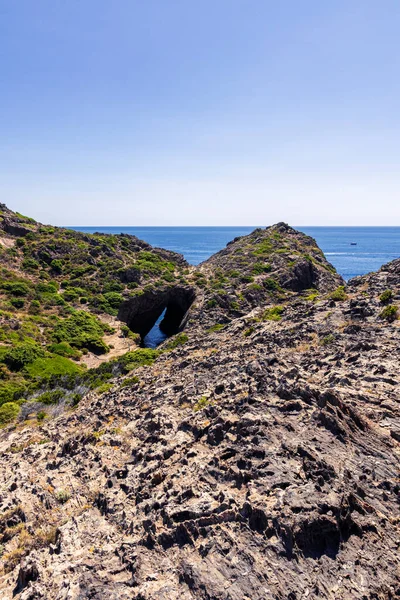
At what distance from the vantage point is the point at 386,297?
23109mm

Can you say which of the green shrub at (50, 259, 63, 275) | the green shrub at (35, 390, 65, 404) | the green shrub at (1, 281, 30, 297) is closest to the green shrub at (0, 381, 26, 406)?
the green shrub at (35, 390, 65, 404)

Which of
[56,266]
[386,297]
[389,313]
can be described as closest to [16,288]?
[56,266]

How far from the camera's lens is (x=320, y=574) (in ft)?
25.7

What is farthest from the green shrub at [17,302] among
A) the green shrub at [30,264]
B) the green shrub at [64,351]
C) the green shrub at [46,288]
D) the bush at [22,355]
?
the bush at [22,355]

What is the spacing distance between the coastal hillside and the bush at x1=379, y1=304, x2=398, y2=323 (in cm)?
8

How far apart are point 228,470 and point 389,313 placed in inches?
584

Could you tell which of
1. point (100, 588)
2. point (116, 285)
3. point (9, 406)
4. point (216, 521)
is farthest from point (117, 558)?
point (116, 285)

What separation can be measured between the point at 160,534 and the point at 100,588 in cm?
184

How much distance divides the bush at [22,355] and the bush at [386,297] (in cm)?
3636

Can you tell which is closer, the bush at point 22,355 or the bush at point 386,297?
the bush at point 386,297

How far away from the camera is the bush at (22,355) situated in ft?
125

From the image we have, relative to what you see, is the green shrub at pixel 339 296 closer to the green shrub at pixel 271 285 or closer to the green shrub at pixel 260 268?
the green shrub at pixel 271 285

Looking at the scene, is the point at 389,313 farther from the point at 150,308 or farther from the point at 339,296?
the point at 150,308

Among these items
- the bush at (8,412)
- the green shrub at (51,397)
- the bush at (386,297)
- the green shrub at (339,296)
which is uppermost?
the bush at (386,297)
